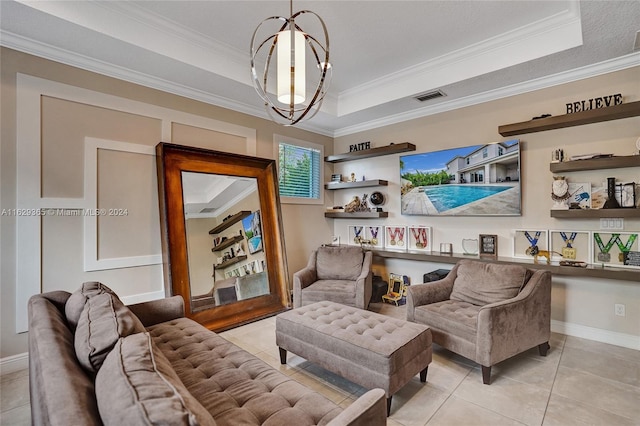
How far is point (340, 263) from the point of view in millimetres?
4086

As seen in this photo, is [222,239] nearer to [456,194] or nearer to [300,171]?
[300,171]

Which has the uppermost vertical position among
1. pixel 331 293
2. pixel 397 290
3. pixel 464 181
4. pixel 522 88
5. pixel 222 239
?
pixel 522 88

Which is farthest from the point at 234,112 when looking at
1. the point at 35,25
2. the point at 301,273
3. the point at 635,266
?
the point at 635,266

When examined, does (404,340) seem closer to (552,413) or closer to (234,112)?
(552,413)

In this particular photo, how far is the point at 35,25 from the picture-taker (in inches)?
96.8

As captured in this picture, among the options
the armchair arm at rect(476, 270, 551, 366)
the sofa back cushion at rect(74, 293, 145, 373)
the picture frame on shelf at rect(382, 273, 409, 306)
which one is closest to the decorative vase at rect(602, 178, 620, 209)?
the armchair arm at rect(476, 270, 551, 366)

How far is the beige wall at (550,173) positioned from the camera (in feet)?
9.82

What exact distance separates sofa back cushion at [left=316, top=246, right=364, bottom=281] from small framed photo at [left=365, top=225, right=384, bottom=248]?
2.48 ft

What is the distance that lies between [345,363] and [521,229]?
2.72m

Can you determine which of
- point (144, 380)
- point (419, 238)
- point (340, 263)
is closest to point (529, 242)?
point (419, 238)

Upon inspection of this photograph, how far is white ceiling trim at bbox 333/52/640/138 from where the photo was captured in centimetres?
300

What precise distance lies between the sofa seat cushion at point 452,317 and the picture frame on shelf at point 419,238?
4.38 feet

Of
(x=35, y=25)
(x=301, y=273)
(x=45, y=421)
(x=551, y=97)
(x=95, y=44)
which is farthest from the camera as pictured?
(x=301, y=273)

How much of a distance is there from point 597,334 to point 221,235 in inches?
163
